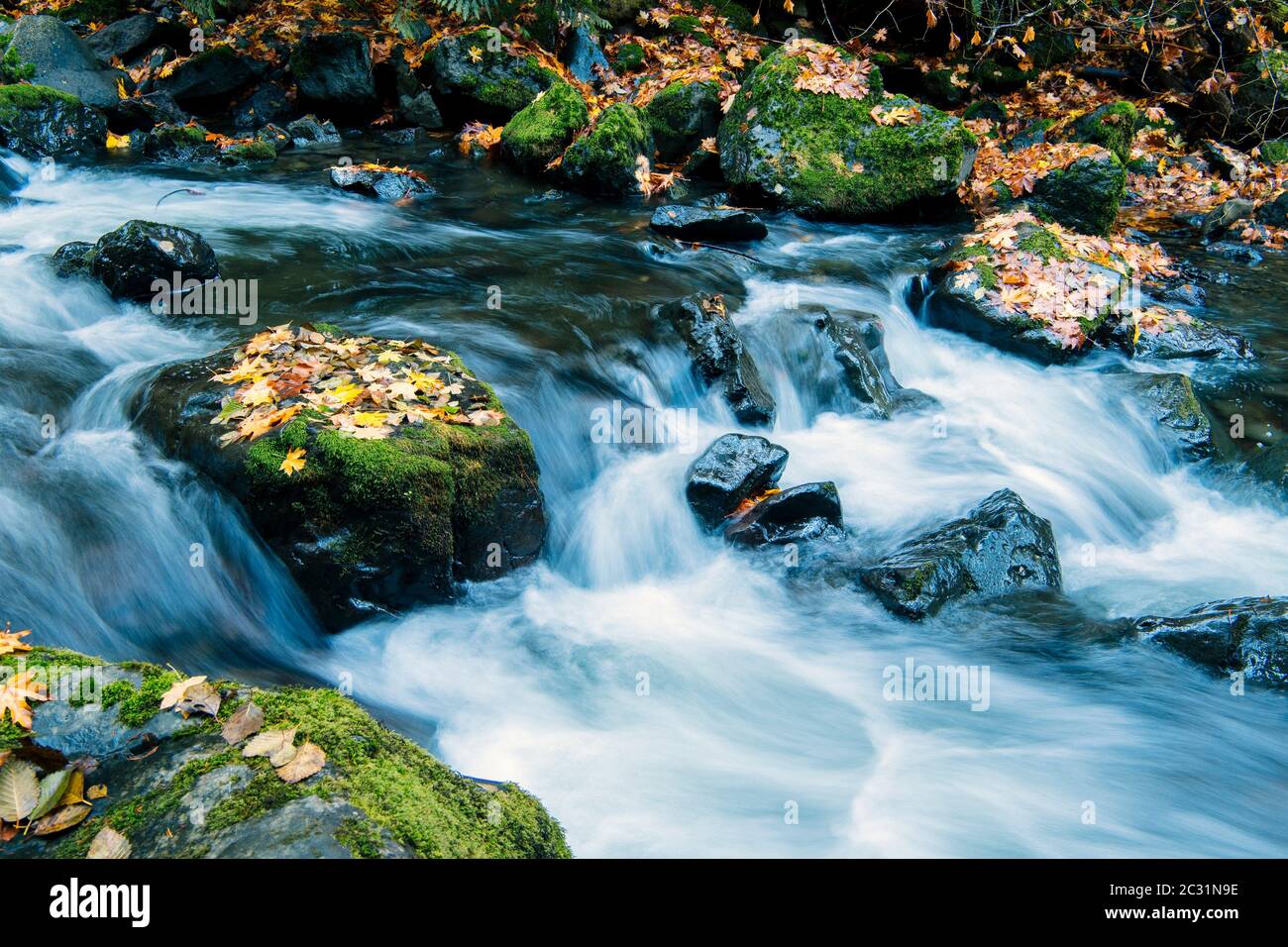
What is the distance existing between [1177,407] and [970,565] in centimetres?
358

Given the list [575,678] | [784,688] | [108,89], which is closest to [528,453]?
[575,678]

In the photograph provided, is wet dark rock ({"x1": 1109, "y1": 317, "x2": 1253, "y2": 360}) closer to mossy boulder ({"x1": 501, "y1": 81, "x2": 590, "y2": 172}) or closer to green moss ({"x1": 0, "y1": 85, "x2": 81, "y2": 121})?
mossy boulder ({"x1": 501, "y1": 81, "x2": 590, "y2": 172})

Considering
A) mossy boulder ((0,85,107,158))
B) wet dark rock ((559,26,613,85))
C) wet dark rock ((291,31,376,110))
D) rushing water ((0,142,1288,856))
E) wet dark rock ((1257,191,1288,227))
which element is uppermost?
wet dark rock ((559,26,613,85))

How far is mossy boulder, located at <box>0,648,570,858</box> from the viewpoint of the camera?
2229mm

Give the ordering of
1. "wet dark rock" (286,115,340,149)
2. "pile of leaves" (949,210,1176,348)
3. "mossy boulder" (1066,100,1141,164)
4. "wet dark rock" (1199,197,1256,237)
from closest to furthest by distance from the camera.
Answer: "pile of leaves" (949,210,1176,348) → "wet dark rock" (1199,197,1256,237) → "mossy boulder" (1066,100,1141,164) → "wet dark rock" (286,115,340,149)

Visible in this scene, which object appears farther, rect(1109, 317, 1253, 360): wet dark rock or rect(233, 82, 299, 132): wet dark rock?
rect(233, 82, 299, 132): wet dark rock

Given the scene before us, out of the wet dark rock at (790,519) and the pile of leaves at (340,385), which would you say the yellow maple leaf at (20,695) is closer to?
the pile of leaves at (340,385)

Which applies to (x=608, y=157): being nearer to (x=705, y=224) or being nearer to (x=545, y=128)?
(x=545, y=128)

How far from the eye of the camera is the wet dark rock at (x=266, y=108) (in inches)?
527

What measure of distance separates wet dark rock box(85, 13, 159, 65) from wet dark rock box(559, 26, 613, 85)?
661 cm

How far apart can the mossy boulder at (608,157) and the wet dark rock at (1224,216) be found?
7726mm

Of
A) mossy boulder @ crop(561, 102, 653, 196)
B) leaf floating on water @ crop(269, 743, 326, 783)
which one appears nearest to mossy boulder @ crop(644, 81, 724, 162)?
mossy boulder @ crop(561, 102, 653, 196)

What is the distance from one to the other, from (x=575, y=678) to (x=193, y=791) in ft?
10.3

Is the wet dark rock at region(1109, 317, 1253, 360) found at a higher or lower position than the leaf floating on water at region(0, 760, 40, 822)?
higher
